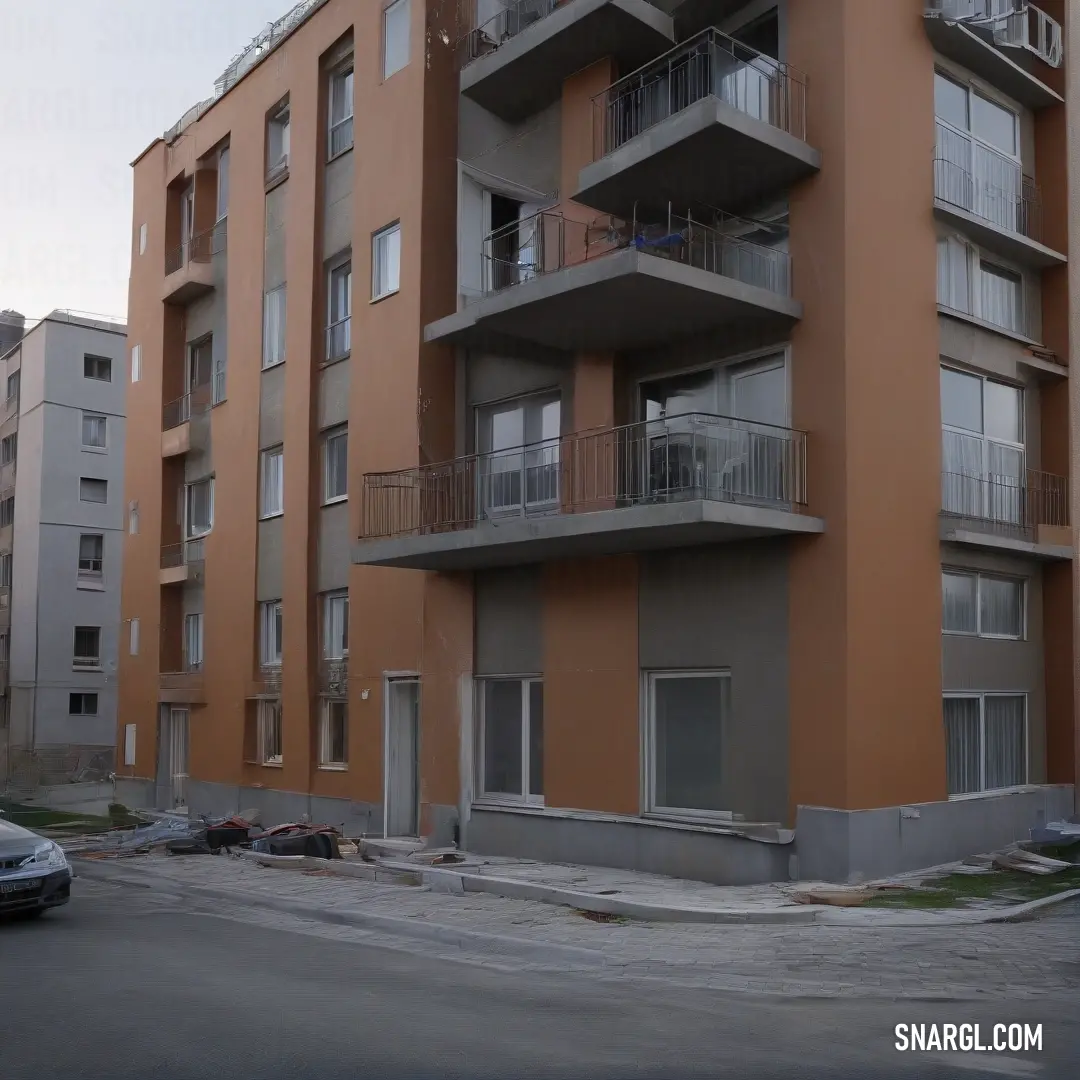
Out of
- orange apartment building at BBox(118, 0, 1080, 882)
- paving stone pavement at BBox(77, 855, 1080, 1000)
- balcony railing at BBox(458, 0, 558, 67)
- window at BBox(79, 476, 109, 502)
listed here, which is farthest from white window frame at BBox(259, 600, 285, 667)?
window at BBox(79, 476, 109, 502)

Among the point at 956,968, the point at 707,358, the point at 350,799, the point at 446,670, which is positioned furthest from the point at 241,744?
the point at 956,968

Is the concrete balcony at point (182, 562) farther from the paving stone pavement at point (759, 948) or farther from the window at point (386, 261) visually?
the paving stone pavement at point (759, 948)

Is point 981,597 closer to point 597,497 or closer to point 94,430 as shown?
point 597,497

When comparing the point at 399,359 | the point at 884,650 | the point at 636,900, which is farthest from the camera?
the point at 399,359

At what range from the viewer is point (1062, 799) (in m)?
18.0

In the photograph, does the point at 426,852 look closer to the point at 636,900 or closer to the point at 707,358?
the point at 636,900

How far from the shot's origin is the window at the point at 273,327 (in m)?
24.3

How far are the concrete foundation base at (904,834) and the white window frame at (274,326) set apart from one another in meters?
14.2

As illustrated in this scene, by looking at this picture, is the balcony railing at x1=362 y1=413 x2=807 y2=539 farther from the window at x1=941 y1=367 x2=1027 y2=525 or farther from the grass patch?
the grass patch

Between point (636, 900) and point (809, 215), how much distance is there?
8163 millimetres

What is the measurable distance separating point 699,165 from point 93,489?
3748 centimetres

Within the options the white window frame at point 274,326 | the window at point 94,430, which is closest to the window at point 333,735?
the white window frame at point 274,326

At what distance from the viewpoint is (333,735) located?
871 inches

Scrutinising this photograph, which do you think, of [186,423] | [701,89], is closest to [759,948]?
[701,89]
